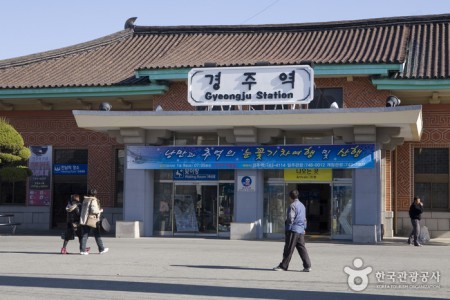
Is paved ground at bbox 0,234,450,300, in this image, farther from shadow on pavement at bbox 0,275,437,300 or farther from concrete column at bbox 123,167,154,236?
concrete column at bbox 123,167,154,236

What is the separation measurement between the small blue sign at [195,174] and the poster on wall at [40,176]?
6774 millimetres

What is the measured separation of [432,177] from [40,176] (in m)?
16.2

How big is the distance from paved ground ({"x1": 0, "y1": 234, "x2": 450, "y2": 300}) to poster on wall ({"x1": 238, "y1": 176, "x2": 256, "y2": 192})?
321cm

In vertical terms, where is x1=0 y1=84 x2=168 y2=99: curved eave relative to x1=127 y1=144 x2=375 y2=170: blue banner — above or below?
above

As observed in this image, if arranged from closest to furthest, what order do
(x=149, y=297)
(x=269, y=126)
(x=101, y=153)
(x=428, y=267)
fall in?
1. (x=149, y=297)
2. (x=428, y=267)
3. (x=269, y=126)
4. (x=101, y=153)

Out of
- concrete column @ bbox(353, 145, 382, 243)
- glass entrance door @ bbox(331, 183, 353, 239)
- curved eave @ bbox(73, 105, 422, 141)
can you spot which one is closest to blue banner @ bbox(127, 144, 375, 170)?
concrete column @ bbox(353, 145, 382, 243)

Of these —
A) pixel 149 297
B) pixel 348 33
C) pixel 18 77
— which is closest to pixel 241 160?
pixel 348 33

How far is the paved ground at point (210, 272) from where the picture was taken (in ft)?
39.6

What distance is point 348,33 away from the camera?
1211 inches

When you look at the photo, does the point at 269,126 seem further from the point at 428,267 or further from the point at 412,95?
the point at 428,267

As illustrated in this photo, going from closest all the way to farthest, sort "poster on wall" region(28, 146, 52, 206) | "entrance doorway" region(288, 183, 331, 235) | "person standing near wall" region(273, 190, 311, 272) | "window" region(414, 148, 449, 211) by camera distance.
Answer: "person standing near wall" region(273, 190, 311, 272)
"entrance doorway" region(288, 183, 331, 235)
"window" region(414, 148, 449, 211)
"poster on wall" region(28, 146, 52, 206)

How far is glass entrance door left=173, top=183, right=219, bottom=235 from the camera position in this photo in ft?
87.0

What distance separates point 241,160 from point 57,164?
9478 mm

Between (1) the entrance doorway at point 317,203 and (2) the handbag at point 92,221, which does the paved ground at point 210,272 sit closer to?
(2) the handbag at point 92,221
